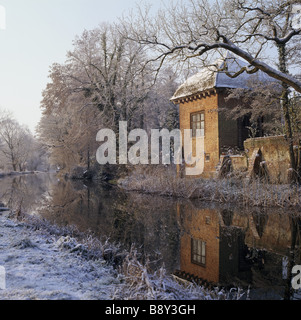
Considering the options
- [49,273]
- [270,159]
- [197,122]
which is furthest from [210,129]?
[49,273]

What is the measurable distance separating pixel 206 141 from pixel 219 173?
355cm

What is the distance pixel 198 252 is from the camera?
6109 millimetres

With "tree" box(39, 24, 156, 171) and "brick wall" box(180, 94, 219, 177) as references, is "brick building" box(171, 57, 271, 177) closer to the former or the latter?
"brick wall" box(180, 94, 219, 177)

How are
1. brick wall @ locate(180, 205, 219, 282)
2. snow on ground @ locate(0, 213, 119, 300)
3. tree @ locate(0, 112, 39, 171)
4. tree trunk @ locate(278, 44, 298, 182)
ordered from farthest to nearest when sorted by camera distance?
tree @ locate(0, 112, 39, 171) < tree trunk @ locate(278, 44, 298, 182) < brick wall @ locate(180, 205, 219, 282) < snow on ground @ locate(0, 213, 119, 300)

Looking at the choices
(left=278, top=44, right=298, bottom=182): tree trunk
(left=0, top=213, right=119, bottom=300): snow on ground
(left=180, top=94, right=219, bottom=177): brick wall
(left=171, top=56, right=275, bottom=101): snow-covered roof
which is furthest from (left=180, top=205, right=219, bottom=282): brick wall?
(left=171, top=56, right=275, bottom=101): snow-covered roof

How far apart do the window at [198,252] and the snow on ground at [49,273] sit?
6.26 feet

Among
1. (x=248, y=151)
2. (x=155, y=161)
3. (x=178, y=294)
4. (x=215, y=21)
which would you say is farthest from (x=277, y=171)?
(x=178, y=294)

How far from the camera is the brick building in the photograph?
17172mm

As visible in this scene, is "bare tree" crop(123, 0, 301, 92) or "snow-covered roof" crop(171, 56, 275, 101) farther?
"snow-covered roof" crop(171, 56, 275, 101)

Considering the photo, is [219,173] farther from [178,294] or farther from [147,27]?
[178,294]
